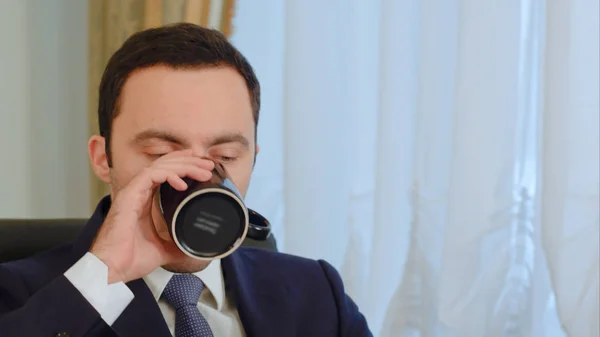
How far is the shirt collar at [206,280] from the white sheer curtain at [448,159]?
0.49m

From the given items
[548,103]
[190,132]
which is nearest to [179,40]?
[190,132]

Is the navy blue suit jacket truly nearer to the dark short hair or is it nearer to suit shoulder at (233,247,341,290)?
suit shoulder at (233,247,341,290)

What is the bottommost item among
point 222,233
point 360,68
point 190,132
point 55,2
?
point 222,233

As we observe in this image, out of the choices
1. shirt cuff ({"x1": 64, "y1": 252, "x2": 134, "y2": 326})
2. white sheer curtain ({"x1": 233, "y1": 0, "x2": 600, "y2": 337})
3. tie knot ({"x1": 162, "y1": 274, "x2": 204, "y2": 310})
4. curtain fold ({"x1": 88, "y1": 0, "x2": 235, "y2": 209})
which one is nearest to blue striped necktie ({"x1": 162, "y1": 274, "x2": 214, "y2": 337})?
tie knot ({"x1": 162, "y1": 274, "x2": 204, "y2": 310})

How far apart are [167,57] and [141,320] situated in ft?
1.32

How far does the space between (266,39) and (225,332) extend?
877mm

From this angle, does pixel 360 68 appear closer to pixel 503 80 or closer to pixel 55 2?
pixel 503 80

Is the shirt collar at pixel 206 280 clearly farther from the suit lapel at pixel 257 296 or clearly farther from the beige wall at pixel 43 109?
the beige wall at pixel 43 109

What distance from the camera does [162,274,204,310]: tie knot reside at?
1088mm

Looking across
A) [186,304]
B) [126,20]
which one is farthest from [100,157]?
[126,20]

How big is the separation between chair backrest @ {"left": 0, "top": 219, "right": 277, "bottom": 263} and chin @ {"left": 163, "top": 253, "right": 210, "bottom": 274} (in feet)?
0.87

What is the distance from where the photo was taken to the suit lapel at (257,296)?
1136mm

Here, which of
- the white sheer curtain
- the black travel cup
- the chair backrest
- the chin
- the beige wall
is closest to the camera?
the black travel cup

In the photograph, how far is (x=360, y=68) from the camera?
162 centimetres
